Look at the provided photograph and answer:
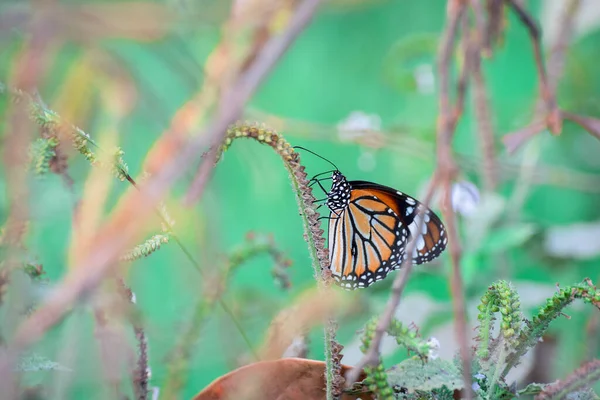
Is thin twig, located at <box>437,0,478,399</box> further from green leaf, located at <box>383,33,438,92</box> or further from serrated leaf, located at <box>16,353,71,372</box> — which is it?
green leaf, located at <box>383,33,438,92</box>

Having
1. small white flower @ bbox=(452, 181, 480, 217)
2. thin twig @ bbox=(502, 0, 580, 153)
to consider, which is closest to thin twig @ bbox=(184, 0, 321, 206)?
thin twig @ bbox=(502, 0, 580, 153)

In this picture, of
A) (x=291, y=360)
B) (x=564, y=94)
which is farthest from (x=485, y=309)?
(x=564, y=94)

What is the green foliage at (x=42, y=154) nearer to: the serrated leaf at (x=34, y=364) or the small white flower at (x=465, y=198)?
the serrated leaf at (x=34, y=364)

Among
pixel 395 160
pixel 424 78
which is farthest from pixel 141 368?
pixel 395 160

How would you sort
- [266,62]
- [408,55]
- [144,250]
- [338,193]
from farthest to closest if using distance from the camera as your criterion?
[408,55], [338,193], [144,250], [266,62]

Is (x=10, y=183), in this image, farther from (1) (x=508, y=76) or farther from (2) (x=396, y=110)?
(1) (x=508, y=76)

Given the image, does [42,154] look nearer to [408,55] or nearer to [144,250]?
[144,250]
